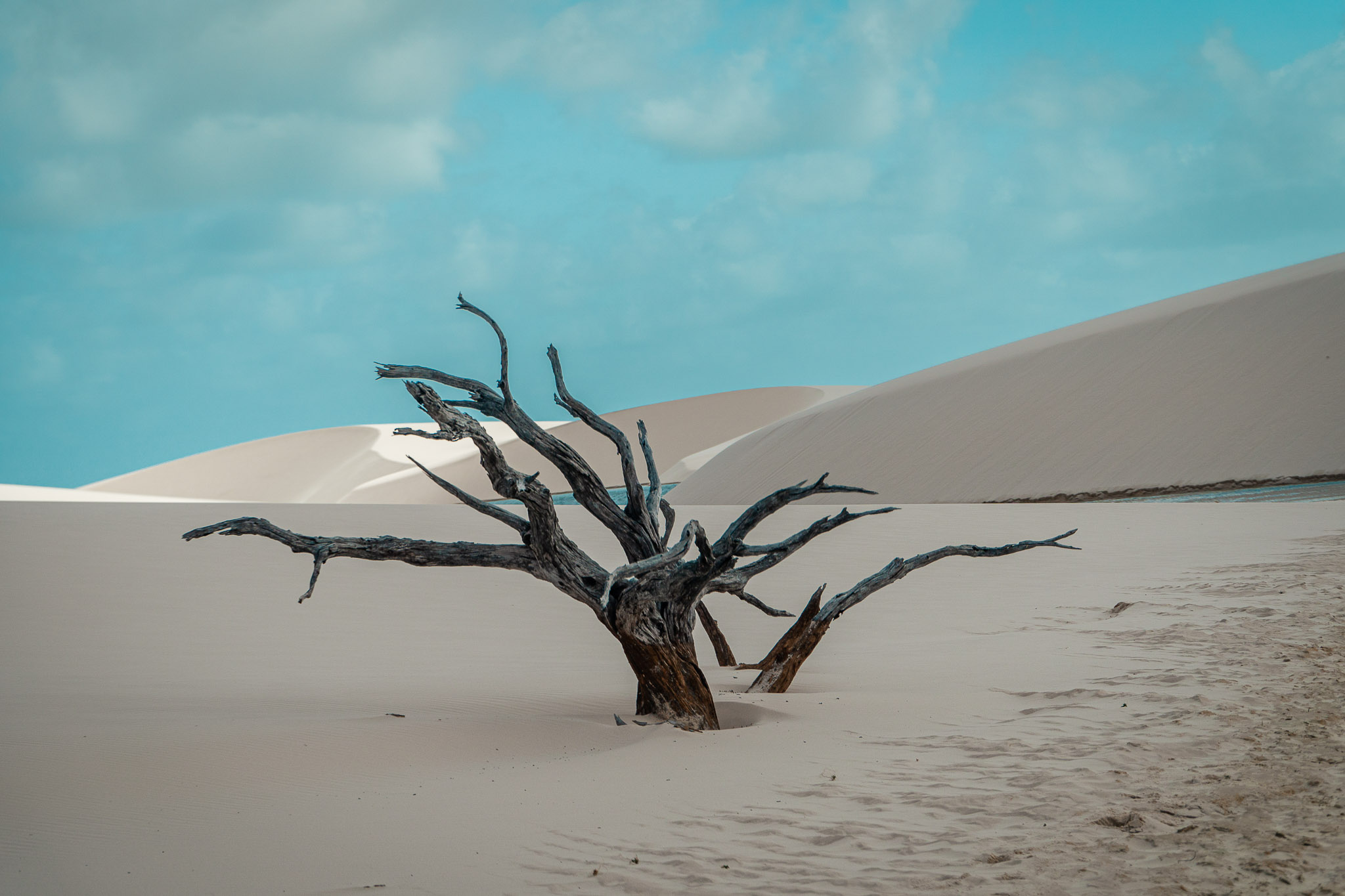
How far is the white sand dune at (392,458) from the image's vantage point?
5644cm

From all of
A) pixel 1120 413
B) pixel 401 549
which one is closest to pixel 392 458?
pixel 1120 413

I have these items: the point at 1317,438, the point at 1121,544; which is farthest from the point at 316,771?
the point at 1317,438

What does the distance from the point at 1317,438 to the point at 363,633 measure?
889 inches

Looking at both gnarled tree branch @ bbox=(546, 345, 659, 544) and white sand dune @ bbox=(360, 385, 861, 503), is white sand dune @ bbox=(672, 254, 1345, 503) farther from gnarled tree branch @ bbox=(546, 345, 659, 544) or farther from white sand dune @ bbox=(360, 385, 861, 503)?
white sand dune @ bbox=(360, 385, 861, 503)

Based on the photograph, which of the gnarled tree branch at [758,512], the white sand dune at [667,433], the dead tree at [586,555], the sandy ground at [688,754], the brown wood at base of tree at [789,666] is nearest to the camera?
the sandy ground at [688,754]

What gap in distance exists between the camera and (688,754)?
186 inches

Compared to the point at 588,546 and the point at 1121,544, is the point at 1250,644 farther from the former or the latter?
the point at 588,546

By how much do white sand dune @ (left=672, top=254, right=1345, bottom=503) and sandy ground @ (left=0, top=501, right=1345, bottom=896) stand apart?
15183mm

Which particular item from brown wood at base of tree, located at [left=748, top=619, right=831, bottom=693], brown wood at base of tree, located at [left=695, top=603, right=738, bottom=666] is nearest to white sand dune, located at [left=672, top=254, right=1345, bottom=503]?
brown wood at base of tree, located at [left=695, top=603, right=738, bottom=666]

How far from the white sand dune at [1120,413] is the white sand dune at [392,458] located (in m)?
17.6

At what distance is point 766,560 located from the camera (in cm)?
585

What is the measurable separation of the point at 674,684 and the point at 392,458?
5606 centimetres

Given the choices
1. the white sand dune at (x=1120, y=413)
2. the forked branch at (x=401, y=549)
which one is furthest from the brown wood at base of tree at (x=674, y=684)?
the white sand dune at (x=1120, y=413)

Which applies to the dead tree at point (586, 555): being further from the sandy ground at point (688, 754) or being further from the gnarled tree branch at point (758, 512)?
the sandy ground at point (688, 754)
